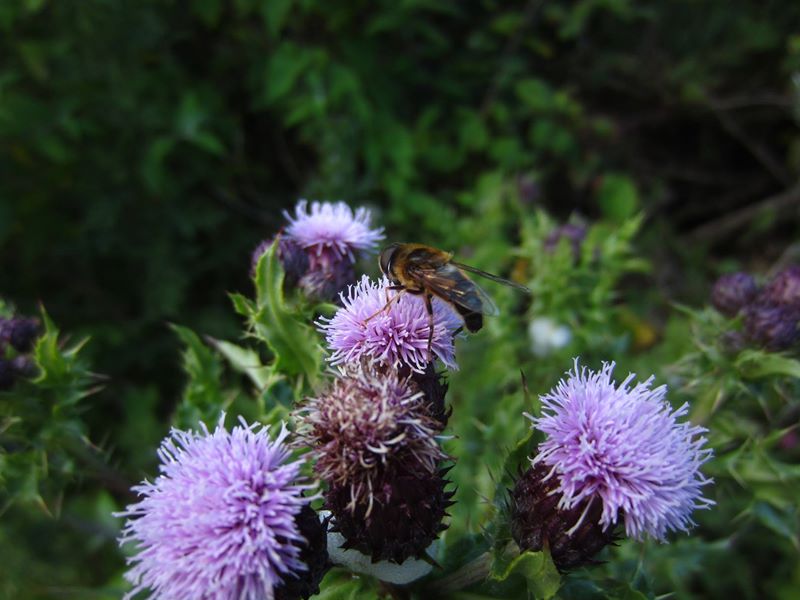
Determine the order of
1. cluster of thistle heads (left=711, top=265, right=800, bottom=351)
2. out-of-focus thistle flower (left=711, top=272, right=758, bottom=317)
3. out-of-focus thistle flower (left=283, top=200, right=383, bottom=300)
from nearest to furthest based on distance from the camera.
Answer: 1. out-of-focus thistle flower (left=283, top=200, right=383, bottom=300)
2. cluster of thistle heads (left=711, top=265, right=800, bottom=351)
3. out-of-focus thistle flower (left=711, top=272, right=758, bottom=317)

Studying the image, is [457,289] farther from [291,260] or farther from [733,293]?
[733,293]

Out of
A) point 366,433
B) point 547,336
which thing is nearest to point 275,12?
point 547,336

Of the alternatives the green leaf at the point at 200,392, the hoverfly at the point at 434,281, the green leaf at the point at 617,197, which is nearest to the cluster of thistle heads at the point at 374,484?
the hoverfly at the point at 434,281

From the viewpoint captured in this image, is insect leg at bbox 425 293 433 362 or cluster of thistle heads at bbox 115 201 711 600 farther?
insect leg at bbox 425 293 433 362

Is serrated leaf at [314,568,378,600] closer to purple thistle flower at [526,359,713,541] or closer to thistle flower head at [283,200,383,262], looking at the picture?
purple thistle flower at [526,359,713,541]

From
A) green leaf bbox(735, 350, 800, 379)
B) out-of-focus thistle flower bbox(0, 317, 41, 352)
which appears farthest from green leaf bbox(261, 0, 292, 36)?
green leaf bbox(735, 350, 800, 379)

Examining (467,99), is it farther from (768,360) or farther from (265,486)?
(265,486)

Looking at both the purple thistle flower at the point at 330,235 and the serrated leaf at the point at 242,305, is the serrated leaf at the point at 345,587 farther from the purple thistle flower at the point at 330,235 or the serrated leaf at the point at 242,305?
the purple thistle flower at the point at 330,235
